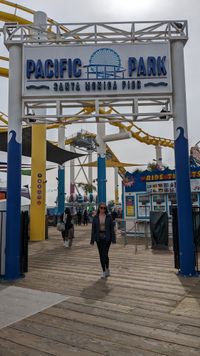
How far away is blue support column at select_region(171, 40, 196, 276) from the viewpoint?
652 cm

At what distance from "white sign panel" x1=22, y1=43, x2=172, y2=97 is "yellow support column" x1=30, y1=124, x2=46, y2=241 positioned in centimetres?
727

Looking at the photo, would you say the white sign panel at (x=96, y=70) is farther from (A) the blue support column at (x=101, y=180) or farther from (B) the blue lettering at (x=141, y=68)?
(A) the blue support column at (x=101, y=180)

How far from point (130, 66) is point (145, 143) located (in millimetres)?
23916

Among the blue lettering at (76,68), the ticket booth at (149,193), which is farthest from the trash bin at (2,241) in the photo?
the ticket booth at (149,193)

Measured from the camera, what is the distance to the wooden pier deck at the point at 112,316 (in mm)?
3287

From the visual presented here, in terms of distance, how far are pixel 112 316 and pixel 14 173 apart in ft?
13.3

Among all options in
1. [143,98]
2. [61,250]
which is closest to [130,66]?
[143,98]

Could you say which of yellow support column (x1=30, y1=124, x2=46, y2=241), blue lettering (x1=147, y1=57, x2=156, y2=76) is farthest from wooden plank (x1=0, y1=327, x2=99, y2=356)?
yellow support column (x1=30, y1=124, x2=46, y2=241)

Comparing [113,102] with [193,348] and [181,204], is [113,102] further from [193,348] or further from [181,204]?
[193,348]

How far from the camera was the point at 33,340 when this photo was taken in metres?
3.47

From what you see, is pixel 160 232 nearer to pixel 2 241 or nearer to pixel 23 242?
pixel 23 242

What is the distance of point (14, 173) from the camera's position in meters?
6.78

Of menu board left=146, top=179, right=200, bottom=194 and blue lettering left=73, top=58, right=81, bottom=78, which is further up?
blue lettering left=73, top=58, right=81, bottom=78

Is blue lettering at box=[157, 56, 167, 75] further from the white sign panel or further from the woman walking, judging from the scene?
the woman walking
